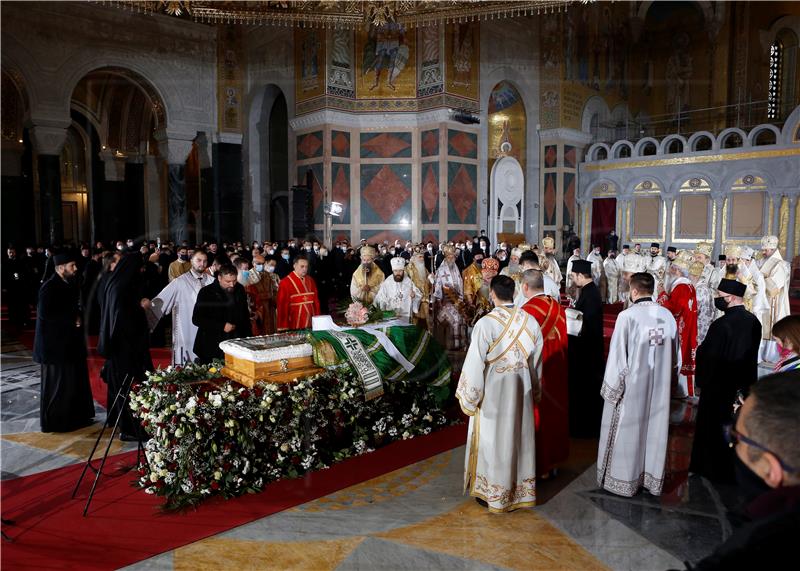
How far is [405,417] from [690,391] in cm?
385

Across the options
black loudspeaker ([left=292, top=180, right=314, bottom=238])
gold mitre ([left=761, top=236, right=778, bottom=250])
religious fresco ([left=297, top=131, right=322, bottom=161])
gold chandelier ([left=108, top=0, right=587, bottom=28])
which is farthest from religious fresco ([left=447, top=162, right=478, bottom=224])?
gold mitre ([left=761, top=236, right=778, bottom=250])

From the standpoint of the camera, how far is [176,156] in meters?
19.3

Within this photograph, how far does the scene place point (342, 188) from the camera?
1994 cm

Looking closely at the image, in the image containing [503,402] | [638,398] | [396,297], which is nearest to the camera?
[503,402]

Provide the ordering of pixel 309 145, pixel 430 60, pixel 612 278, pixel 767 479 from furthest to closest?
pixel 309 145, pixel 430 60, pixel 612 278, pixel 767 479

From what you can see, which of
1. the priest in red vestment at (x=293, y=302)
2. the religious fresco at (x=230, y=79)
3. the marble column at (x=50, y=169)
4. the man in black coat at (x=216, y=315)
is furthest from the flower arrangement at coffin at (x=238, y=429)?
the religious fresco at (x=230, y=79)

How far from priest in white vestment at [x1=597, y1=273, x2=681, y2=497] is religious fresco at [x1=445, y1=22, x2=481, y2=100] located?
16608 millimetres

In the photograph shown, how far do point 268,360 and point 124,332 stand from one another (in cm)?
162

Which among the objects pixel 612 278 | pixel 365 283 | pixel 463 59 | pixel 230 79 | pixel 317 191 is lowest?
pixel 612 278

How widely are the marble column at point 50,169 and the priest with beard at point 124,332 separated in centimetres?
1262

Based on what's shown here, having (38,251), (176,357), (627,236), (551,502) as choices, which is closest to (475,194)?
(627,236)

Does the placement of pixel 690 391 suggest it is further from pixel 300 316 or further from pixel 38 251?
pixel 38 251

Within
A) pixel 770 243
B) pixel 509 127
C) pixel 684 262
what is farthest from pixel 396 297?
pixel 509 127

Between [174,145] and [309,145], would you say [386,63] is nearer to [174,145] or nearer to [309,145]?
[309,145]
